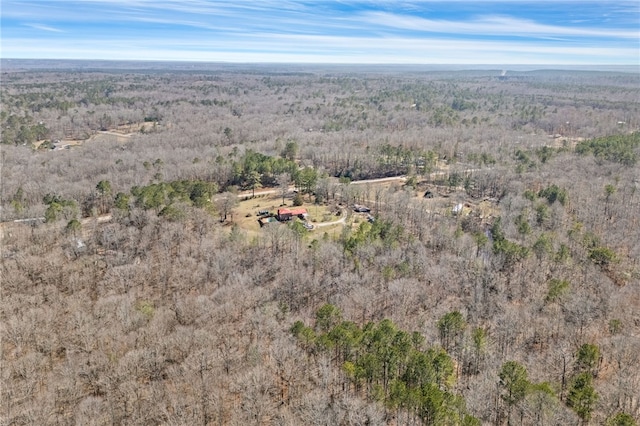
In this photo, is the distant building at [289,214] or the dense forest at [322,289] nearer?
the dense forest at [322,289]

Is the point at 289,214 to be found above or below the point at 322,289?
above

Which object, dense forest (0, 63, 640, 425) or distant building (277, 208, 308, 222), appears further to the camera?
distant building (277, 208, 308, 222)

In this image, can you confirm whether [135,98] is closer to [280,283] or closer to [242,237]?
[242,237]

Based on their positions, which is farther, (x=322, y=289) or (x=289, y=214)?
(x=289, y=214)
